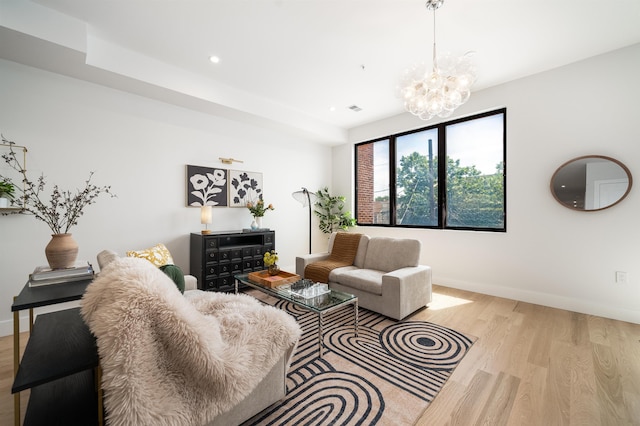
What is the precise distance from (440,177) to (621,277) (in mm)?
2286

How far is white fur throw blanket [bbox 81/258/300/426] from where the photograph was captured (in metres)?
0.98

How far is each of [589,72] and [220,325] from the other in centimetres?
450

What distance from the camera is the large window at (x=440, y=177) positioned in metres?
3.67

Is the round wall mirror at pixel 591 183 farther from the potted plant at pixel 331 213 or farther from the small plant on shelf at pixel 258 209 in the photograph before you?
the small plant on shelf at pixel 258 209

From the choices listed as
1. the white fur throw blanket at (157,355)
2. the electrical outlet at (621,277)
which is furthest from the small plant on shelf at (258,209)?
the electrical outlet at (621,277)

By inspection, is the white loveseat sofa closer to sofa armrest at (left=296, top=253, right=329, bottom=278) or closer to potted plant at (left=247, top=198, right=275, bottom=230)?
sofa armrest at (left=296, top=253, right=329, bottom=278)

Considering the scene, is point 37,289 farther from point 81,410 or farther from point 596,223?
point 596,223

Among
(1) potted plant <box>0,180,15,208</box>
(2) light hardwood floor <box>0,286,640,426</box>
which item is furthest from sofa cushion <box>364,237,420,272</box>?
(1) potted plant <box>0,180,15,208</box>

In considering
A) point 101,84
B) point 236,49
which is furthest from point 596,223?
A: point 101,84

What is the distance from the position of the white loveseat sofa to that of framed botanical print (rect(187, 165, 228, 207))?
1604 mm

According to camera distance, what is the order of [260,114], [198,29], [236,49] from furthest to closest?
1. [260,114]
2. [236,49]
3. [198,29]

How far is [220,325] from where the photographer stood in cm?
152

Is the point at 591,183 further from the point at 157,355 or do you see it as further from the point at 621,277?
the point at 157,355

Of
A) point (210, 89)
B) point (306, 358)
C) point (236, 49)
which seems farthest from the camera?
point (210, 89)
